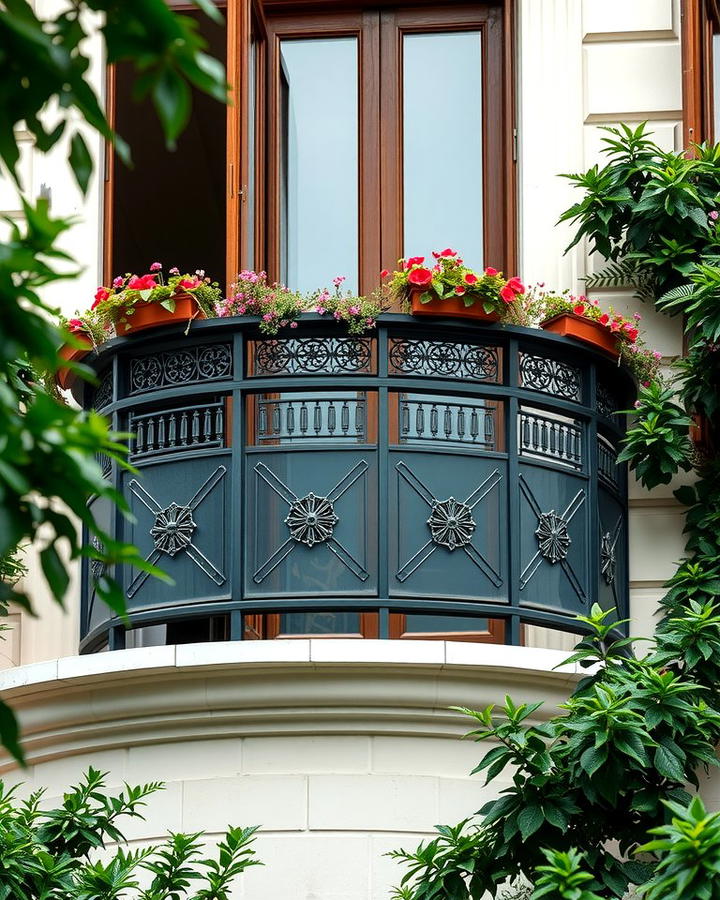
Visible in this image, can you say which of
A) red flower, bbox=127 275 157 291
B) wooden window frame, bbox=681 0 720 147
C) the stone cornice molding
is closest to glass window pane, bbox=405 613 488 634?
the stone cornice molding

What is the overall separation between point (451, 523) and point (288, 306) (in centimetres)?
132

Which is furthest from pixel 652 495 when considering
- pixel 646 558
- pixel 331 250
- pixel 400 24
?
pixel 400 24

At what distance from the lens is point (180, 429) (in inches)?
400

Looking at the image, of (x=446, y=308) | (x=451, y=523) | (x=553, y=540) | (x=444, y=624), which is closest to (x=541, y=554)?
(x=553, y=540)

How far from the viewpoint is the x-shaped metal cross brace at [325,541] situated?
9.75 metres

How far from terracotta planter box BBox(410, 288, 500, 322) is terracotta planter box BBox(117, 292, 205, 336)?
42.1 inches

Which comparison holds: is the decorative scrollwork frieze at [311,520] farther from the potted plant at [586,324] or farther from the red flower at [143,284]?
the potted plant at [586,324]

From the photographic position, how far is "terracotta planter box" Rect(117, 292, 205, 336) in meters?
10.1

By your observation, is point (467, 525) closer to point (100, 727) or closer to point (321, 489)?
point (321, 489)

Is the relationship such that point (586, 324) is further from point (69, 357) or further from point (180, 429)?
point (69, 357)

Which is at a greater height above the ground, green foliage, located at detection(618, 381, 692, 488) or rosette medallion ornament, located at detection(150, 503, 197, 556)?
green foliage, located at detection(618, 381, 692, 488)

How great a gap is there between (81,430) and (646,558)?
6.66 m

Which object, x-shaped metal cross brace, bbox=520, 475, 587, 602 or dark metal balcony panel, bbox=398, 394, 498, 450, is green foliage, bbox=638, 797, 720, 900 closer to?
x-shaped metal cross brace, bbox=520, 475, 587, 602

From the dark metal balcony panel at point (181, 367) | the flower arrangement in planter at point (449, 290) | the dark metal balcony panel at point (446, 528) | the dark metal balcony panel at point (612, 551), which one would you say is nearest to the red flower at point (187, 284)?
the dark metal balcony panel at point (181, 367)
